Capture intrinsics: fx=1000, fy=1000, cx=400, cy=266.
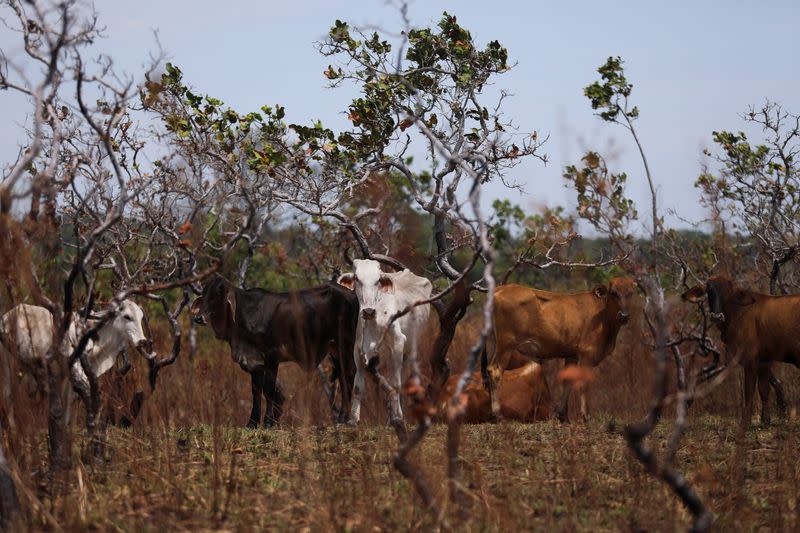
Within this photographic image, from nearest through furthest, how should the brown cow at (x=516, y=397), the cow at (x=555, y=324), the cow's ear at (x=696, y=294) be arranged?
1. the cow's ear at (x=696, y=294)
2. the brown cow at (x=516, y=397)
3. the cow at (x=555, y=324)

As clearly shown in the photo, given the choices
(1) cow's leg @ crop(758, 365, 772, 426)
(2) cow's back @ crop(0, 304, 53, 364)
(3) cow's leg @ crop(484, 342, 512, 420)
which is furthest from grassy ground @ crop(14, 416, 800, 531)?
(3) cow's leg @ crop(484, 342, 512, 420)

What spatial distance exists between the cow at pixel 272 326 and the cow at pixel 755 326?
3593mm

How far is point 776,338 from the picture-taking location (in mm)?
9781

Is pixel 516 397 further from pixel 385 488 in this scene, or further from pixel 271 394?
pixel 385 488

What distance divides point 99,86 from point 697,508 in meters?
4.45

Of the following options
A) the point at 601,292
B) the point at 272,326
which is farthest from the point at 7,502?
the point at 601,292

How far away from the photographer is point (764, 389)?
9898 mm

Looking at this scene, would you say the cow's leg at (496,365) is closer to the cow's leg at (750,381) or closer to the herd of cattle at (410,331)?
the herd of cattle at (410,331)

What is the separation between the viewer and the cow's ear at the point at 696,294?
393 inches

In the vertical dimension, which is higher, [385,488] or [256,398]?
[256,398]

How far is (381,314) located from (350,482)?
3.43 m

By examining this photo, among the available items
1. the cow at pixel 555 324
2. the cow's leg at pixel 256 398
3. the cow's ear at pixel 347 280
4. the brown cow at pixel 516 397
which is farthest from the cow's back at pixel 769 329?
the cow's leg at pixel 256 398

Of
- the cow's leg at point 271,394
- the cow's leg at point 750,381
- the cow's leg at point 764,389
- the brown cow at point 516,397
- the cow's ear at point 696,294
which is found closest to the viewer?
the cow's leg at point 750,381

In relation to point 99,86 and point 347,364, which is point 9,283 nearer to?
point 99,86
